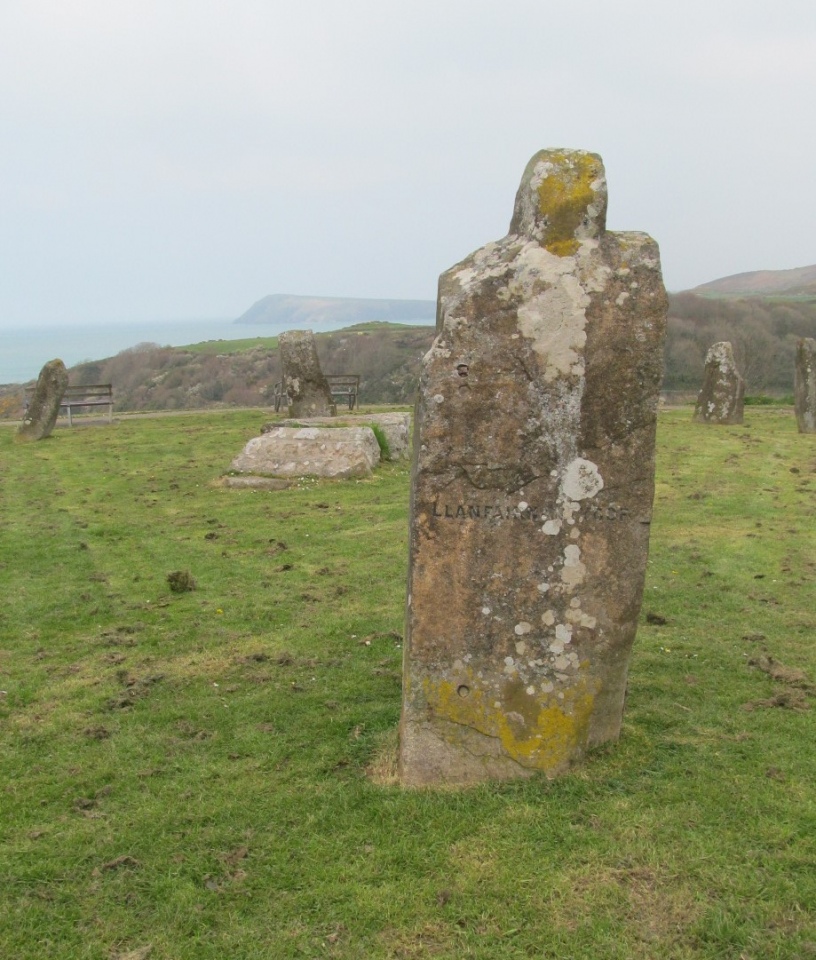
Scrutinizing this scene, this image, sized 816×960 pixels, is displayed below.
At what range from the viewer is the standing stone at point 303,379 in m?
21.6

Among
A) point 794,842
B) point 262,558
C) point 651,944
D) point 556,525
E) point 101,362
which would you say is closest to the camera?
point 651,944

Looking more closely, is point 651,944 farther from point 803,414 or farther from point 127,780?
point 803,414

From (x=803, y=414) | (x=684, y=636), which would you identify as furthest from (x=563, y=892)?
(x=803, y=414)

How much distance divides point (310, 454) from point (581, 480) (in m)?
11.6

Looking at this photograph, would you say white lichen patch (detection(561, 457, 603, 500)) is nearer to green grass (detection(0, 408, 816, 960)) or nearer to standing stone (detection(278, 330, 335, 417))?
green grass (detection(0, 408, 816, 960))

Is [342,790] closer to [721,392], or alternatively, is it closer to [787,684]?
[787,684]

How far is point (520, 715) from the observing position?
213 inches

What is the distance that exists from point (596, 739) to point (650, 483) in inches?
62.7

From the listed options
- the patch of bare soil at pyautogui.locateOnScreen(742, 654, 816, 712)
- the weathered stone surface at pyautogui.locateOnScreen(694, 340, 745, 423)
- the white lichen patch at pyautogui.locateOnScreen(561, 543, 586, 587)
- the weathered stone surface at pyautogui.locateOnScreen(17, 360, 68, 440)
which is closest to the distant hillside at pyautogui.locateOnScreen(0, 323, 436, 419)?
the weathered stone surface at pyautogui.locateOnScreen(17, 360, 68, 440)

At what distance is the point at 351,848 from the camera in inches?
192

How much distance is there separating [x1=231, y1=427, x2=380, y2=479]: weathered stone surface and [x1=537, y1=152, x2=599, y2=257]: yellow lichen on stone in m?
11.1

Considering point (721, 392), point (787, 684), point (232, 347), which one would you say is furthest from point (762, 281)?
point (787, 684)

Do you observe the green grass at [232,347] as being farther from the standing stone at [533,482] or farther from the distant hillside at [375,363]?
the standing stone at [533,482]

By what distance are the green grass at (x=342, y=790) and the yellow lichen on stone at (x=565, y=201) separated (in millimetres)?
3059
